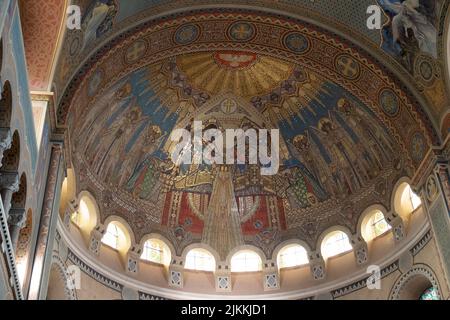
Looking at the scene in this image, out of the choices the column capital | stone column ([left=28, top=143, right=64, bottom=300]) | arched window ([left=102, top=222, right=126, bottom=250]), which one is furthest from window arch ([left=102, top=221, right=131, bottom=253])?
the column capital

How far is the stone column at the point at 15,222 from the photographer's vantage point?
11.5 metres

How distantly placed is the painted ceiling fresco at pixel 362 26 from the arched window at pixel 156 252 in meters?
7.40

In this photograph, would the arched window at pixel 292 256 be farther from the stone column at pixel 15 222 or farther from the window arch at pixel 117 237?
the stone column at pixel 15 222

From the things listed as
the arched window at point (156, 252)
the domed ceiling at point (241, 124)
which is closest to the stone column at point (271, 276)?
the domed ceiling at point (241, 124)

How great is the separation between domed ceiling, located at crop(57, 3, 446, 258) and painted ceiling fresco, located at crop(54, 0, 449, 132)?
1.17ft

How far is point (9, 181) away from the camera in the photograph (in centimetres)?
1111

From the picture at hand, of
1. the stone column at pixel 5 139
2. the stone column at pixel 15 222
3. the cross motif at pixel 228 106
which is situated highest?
the cross motif at pixel 228 106

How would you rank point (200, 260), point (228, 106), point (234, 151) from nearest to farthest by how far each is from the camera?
1. point (200, 260)
2. point (228, 106)
3. point (234, 151)

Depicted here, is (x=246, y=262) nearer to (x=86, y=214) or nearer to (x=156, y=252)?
(x=156, y=252)

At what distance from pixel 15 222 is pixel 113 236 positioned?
28.9 ft

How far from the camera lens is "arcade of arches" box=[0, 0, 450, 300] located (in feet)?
51.6

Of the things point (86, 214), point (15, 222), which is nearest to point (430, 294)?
point (86, 214)

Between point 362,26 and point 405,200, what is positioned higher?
point 362,26
